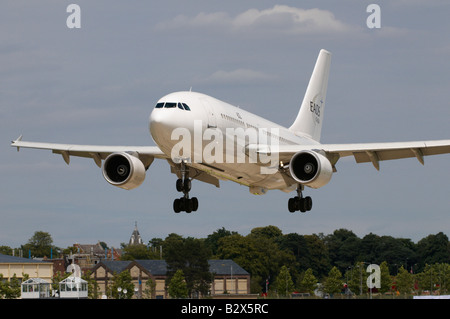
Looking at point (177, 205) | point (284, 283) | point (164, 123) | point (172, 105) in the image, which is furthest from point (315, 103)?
point (284, 283)

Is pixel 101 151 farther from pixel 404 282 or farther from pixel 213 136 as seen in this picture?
pixel 404 282

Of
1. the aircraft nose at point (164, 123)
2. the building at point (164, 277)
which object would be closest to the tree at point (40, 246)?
the building at point (164, 277)

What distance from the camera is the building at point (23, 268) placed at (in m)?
115

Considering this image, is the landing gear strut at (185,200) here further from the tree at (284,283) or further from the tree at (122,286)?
the tree at (122,286)

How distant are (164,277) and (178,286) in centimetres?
865

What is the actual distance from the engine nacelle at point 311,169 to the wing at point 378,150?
69cm

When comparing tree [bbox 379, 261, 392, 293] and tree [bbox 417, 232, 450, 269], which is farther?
tree [bbox 417, 232, 450, 269]

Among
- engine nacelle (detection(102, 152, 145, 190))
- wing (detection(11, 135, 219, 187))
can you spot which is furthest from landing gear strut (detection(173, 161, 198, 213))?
engine nacelle (detection(102, 152, 145, 190))

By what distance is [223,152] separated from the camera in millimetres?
45094

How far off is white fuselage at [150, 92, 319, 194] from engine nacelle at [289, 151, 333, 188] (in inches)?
62.8

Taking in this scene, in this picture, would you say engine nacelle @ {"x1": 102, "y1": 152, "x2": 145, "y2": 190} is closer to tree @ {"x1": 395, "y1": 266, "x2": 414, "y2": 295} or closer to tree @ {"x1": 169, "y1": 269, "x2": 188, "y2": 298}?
tree @ {"x1": 169, "y1": 269, "x2": 188, "y2": 298}

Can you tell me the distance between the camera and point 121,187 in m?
48.1

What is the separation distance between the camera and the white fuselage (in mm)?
41656
